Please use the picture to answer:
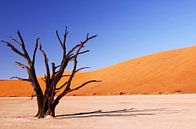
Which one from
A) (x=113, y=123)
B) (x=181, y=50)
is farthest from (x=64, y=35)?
(x=181, y=50)

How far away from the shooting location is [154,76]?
5591 cm

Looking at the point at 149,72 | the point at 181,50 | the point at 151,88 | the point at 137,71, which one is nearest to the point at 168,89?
the point at 151,88

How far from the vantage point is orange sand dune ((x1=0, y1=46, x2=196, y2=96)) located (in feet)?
150

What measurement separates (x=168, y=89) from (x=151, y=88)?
3.45 meters

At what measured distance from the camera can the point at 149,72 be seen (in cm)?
6028

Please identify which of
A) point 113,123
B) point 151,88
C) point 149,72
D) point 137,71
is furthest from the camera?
point 137,71

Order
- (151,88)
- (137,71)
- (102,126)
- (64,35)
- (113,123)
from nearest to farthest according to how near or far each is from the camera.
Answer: (102,126) → (113,123) → (64,35) → (151,88) → (137,71)

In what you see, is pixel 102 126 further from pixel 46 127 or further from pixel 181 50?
pixel 181 50

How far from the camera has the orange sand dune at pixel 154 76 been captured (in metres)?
45.9

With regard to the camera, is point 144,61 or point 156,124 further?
point 144,61

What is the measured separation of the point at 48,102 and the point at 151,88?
32.6 m

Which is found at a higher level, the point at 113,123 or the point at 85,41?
the point at 85,41

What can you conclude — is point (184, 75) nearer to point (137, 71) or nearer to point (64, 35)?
point (137, 71)

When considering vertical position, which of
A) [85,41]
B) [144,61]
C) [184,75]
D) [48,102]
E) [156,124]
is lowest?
[156,124]
